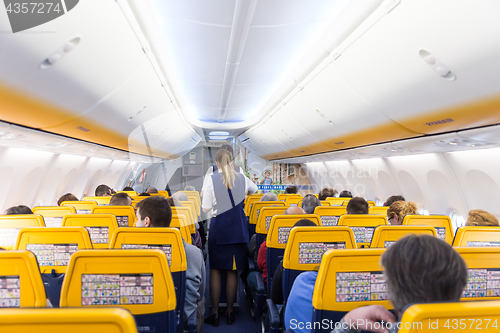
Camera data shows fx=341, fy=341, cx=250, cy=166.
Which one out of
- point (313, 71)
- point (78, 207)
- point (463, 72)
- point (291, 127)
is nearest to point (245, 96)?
point (291, 127)

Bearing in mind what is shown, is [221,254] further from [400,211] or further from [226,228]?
[400,211]

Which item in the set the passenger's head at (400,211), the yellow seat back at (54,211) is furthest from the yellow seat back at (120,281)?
the passenger's head at (400,211)

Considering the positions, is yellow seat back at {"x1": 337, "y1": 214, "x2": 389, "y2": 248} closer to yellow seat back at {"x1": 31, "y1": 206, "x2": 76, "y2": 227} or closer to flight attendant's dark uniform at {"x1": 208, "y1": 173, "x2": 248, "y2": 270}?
flight attendant's dark uniform at {"x1": 208, "y1": 173, "x2": 248, "y2": 270}

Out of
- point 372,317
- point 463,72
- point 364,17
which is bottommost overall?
point 372,317

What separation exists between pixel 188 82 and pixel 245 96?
188cm

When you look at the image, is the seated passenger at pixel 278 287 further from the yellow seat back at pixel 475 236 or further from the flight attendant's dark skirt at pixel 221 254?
the yellow seat back at pixel 475 236

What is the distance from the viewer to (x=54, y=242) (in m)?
2.54

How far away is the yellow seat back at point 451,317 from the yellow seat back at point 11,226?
3.35 m

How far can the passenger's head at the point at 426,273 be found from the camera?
119cm

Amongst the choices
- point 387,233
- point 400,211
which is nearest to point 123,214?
point 387,233

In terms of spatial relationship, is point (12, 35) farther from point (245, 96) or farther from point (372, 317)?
point (245, 96)

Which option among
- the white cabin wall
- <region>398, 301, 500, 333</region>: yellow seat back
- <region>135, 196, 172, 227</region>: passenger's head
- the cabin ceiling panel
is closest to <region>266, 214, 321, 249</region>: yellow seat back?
<region>135, 196, 172, 227</region>: passenger's head

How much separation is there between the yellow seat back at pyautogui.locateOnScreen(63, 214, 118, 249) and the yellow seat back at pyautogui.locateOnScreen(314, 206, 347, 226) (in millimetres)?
2582

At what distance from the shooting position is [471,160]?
6074mm
